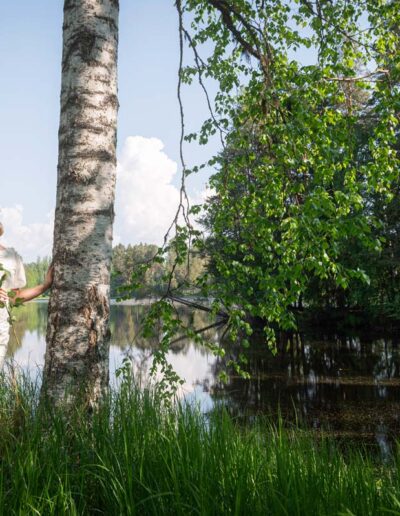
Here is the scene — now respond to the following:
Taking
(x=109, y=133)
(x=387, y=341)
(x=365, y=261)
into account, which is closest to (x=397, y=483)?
(x=109, y=133)

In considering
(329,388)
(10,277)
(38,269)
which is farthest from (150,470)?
(38,269)

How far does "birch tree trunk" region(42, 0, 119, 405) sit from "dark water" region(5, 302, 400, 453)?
2.60 m

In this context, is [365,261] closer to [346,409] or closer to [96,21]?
[346,409]

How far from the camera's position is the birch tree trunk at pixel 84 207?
3.10 metres

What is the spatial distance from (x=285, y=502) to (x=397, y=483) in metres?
0.58

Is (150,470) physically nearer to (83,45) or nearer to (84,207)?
(84,207)

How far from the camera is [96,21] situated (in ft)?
11.3

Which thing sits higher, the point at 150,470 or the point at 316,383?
the point at 150,470

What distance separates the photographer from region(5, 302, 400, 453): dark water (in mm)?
10111

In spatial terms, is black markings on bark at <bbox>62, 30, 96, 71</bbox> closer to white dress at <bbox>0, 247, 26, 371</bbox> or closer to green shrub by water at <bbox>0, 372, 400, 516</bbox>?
white dress at <bbox>0, 247, 26, 371</bbox>

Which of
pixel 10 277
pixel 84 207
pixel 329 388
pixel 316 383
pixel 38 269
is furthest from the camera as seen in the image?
pixel 38 269

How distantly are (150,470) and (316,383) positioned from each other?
1226cm

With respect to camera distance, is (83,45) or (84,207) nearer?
(84,207)

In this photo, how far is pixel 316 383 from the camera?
14125 mm
